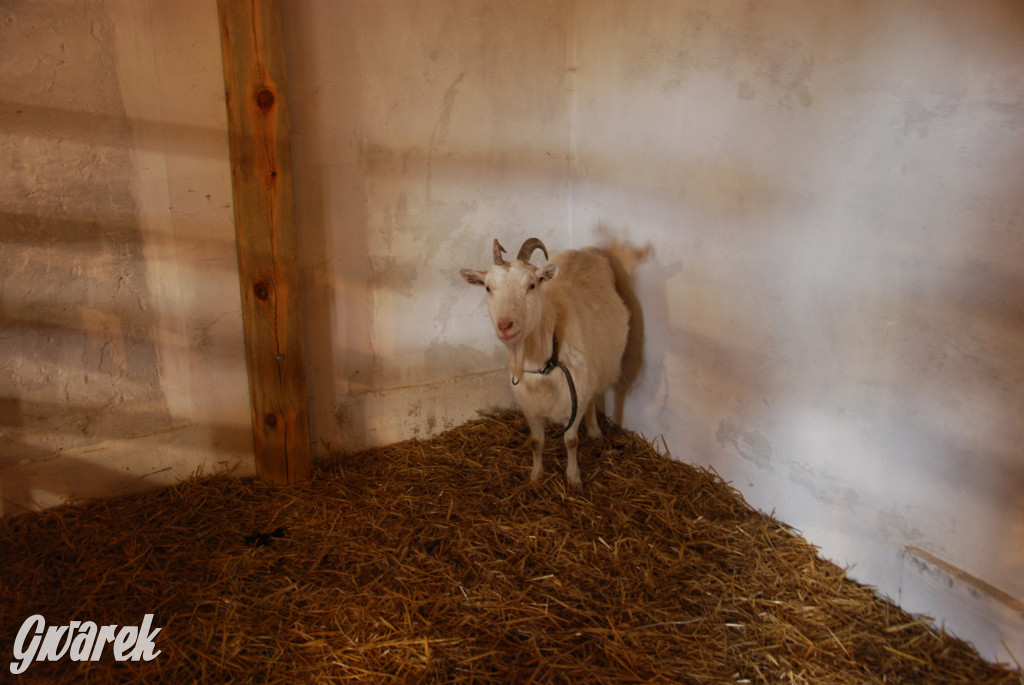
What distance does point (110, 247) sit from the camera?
350 centimetres

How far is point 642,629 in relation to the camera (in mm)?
2916

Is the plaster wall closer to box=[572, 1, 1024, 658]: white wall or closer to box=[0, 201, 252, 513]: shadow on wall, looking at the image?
box=[0, 201, 252, 513]: shadow on wall

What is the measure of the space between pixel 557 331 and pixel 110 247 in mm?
2502

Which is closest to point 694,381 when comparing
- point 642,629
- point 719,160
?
point 719,160

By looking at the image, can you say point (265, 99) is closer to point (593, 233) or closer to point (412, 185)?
point (412, 185)

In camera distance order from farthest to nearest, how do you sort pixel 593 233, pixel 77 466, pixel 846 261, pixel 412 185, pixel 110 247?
pixel 593 233, pixel 412 185, pixel 77 466, pixel 110 247, pixel 846 261

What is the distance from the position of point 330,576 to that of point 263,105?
8.29ft

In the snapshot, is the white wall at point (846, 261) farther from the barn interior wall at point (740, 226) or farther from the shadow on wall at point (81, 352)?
the shadow on wall at point (81, 352)

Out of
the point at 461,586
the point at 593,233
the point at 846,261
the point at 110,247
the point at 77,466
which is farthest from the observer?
the point at 593,233

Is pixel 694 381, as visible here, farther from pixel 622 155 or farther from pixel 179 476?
pixel 179 476

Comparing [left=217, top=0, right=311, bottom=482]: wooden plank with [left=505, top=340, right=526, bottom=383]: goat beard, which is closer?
[left=217, top=0, right=311, bottom=482]: wooden plank

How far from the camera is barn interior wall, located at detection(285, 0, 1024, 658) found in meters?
2.62

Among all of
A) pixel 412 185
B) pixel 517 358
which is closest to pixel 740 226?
pixel 517 358

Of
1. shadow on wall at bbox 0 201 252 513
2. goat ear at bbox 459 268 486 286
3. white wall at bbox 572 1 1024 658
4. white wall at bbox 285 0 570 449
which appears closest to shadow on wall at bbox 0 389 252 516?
shadow on wall at bbox 0 201 252 513
